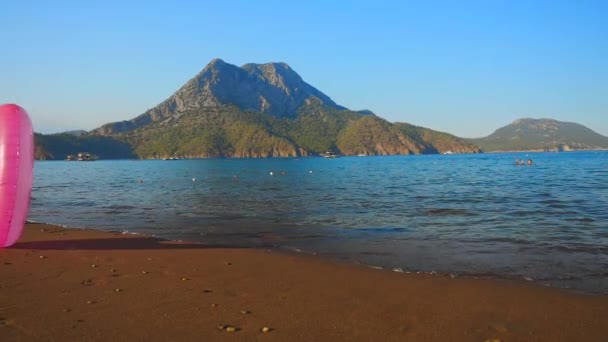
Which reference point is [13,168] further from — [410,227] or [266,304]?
[410,227]

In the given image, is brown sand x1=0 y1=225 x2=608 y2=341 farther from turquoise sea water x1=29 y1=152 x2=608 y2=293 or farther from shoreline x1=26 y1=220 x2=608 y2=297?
turquoise sea water x1=29 y1=152 x2=608 y2=293

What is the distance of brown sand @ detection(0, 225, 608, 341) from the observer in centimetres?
593

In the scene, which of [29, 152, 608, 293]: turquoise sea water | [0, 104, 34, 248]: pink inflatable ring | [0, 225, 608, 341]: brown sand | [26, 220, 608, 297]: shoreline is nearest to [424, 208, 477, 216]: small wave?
[29, 152, 608, 293]: turquoise sea water

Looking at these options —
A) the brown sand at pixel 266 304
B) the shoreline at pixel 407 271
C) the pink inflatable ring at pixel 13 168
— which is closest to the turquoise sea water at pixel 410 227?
the shoreline at pixel 407 271

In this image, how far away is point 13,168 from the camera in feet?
33.7

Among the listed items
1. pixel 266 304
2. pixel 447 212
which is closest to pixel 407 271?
pixel 266 304

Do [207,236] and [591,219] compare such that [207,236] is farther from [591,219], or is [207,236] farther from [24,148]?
[591,219]

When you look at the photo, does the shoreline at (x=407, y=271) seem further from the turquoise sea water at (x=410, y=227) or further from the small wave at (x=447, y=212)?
the small wave at (x=447, y=212)

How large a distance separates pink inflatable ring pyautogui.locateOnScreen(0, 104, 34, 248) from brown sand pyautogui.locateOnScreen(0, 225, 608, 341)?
0.93 metres

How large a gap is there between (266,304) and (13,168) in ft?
23.6

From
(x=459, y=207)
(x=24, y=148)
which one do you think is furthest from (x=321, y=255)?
→ (x=459, y=207)

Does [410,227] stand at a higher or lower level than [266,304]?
lower

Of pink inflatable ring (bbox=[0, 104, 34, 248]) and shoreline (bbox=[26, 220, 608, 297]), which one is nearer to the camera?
shoreline (bbox=[26, 220, 608, 297])

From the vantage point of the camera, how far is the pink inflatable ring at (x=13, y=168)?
10203 millimetres
